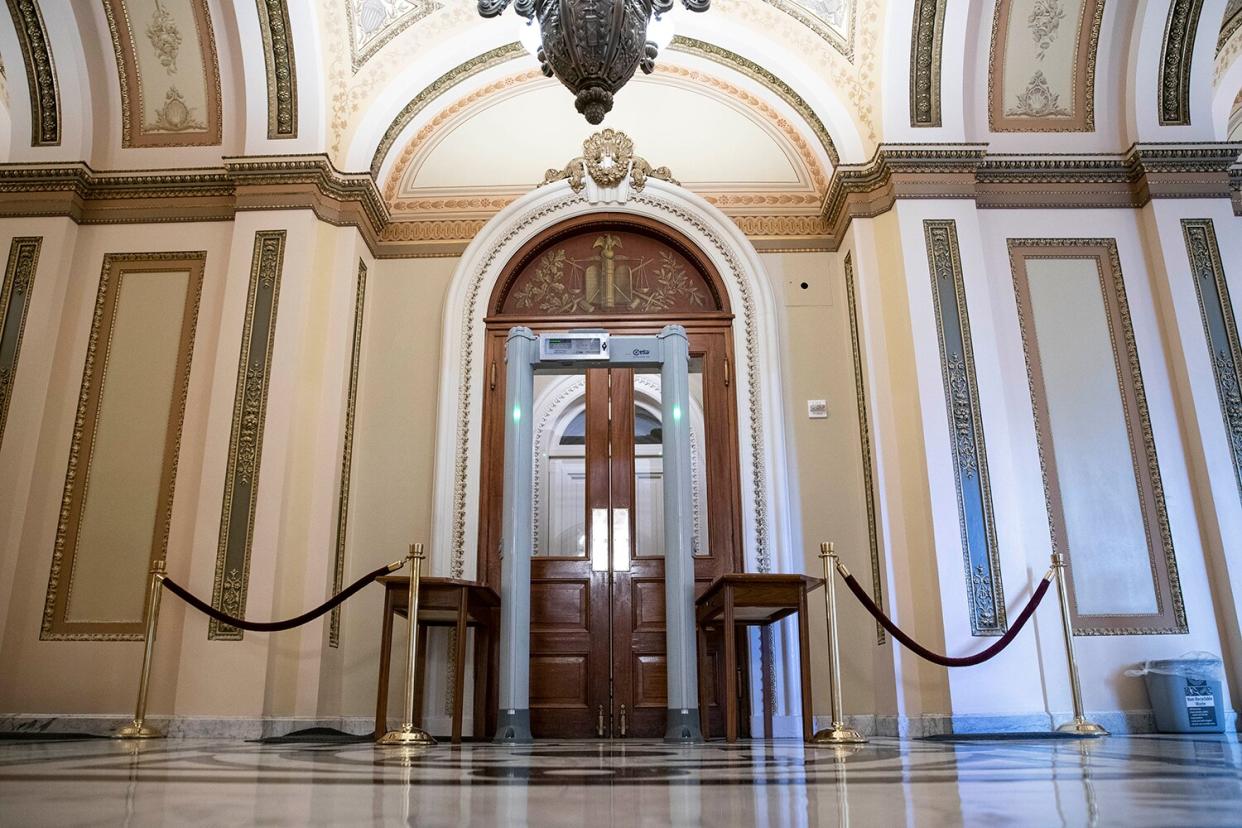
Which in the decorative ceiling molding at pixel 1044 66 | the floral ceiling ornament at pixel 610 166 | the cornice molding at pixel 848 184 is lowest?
the cornice molding at pixel 848 184

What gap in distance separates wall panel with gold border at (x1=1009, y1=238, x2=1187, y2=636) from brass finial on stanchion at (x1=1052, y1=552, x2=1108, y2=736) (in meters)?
0.35

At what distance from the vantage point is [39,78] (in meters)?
6.36

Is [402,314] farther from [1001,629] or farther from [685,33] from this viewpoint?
[1001,629]

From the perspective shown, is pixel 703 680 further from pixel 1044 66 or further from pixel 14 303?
pixel 14 303

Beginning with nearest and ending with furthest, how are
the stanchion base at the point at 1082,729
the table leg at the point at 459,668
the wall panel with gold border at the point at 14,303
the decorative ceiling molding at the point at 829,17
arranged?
the table leg at the point at 459,668
the stanchion base at the point at 1082,729
the wall panel with gold border at the point at 14,303
the decorative ceiling molding at the point at 829,17

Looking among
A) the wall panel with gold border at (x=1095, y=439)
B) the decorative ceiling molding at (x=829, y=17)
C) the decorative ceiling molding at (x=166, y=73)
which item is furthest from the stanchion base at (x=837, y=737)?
the decorative ceiling molding at (x=166, y=73)

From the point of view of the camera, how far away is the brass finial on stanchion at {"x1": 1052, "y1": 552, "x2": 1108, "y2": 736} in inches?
191

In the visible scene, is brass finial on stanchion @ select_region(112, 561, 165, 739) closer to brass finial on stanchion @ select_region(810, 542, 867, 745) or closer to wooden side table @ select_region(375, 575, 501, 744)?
wooden side table @ select_region(375, 575, 501, 744)

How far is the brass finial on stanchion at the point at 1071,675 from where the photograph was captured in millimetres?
4840

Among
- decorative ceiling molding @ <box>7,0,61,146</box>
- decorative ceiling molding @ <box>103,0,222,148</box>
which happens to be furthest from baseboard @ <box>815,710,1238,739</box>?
decorative ceiling molding @ <box>7,0,61,146</box>

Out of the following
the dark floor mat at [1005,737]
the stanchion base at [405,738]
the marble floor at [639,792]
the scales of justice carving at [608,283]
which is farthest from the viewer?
Answer: the scales of justice carving at [608,283]

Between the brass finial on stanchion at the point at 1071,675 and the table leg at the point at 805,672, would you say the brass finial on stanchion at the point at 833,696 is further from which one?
the brass finial on stanchion at the point at 1071,675

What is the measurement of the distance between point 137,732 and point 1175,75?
25.2ft

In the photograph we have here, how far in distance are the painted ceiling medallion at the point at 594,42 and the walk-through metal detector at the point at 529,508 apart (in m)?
1.61
